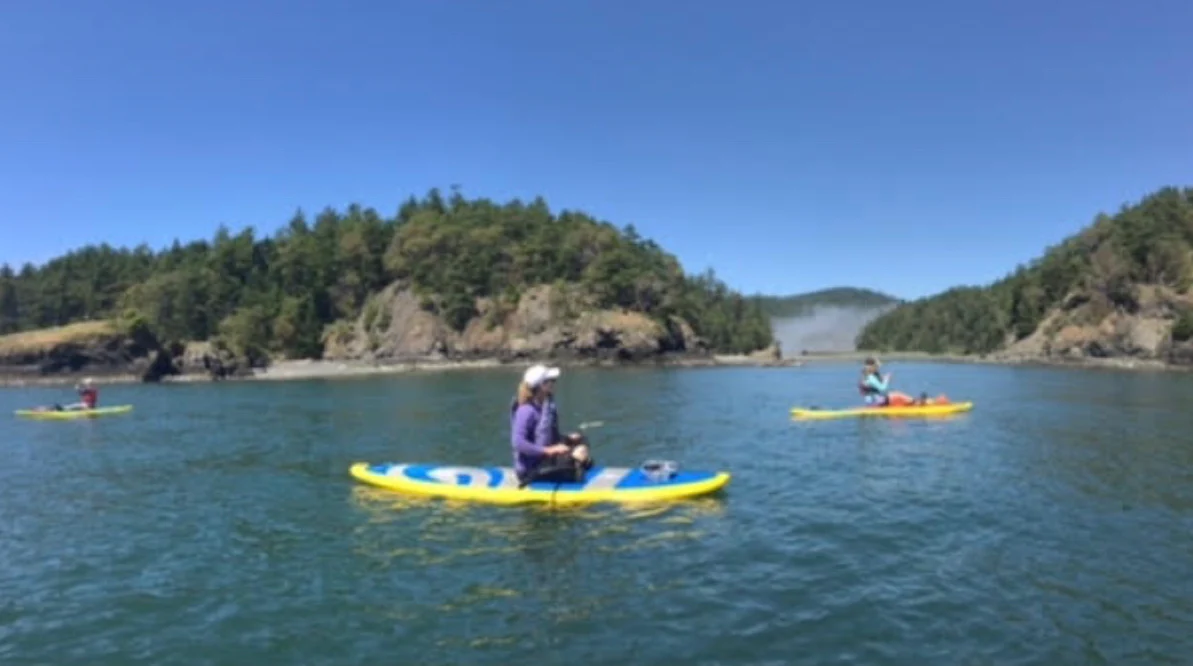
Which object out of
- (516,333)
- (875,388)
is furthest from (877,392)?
(516,333)

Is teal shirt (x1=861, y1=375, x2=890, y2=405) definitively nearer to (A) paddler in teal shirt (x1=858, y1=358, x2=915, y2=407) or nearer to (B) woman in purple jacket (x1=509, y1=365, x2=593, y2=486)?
(A) paddler in teal shirt (x1=858, y1=358, x2=915, y2=407)

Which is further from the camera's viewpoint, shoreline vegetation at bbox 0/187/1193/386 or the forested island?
the forested island

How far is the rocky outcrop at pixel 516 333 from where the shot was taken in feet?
401

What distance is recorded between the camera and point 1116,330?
417ft

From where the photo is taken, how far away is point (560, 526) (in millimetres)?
17156

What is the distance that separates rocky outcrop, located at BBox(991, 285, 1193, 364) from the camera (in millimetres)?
117125

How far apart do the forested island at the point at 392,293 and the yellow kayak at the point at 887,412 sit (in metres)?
83.8

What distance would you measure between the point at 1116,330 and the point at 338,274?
416 feet

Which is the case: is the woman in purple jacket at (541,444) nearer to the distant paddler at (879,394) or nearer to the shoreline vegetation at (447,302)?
the distant paddler at (879,394)

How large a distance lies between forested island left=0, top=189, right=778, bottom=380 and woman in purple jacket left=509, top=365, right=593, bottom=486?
312 ft

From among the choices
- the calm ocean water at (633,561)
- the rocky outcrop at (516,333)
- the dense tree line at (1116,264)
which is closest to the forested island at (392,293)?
the rocky outcrop at (516,333)

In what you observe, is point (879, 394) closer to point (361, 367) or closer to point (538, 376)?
point (538, 376)

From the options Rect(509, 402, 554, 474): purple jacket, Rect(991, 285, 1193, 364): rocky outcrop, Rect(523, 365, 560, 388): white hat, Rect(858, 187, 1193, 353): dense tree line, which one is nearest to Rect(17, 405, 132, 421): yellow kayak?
Rect(509, 402, 554, 474): purple jacket

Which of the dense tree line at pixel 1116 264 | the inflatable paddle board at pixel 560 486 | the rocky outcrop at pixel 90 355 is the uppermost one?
the dense tree line at pixel 1116 264
